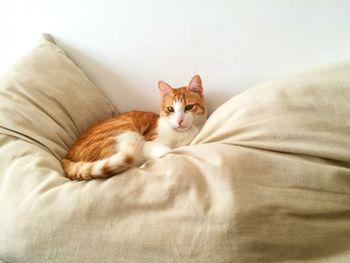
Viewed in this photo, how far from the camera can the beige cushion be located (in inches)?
24.3

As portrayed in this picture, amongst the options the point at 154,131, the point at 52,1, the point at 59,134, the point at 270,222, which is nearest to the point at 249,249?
the point at 270,222

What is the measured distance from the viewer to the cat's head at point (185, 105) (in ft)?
3.44

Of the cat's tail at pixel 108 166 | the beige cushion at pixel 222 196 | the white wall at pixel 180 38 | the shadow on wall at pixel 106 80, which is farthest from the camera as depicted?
the shadow on wall at pixel 106 80

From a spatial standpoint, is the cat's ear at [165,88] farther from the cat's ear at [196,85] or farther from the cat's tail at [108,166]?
the cat's tail at [108,166]

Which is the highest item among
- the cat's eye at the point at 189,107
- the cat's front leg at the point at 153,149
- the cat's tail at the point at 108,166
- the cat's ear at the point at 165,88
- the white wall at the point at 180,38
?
the white wall at the point at 180,38

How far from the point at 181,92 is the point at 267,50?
0.37 metres

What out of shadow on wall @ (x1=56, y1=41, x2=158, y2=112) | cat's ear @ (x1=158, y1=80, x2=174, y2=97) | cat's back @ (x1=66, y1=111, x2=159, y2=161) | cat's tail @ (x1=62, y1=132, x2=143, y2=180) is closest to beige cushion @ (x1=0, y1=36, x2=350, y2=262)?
cat's tail @ (x1=62, y1=132, x2=143, y2=180)

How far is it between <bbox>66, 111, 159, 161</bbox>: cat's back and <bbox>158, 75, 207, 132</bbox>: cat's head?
11 cm

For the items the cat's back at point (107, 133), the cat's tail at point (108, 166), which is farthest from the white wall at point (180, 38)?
the cat's tail at point (108, 166)

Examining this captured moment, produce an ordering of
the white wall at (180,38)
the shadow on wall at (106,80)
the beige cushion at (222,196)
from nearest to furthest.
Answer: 1. the beige cushion at (222,196)
2. the white wall at (180,38)
3. the shadow on wall at (106,80)

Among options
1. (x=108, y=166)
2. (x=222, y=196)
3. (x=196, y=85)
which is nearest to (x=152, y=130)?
(x=196, y=85)

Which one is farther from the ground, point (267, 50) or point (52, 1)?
point (52, 1)

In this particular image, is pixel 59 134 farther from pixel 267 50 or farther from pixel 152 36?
pixel 267 50

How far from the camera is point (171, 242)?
62cm
